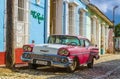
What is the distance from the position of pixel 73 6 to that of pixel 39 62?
42.4ft

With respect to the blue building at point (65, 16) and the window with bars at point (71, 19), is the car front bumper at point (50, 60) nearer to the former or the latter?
the blue building at point (65, 16)

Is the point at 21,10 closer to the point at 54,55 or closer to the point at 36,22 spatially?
the point at 36,22

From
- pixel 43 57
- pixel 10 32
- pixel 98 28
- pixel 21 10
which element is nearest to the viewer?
pixel 10 32

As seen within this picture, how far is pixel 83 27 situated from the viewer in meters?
30.4

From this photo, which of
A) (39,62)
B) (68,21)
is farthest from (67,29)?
(39,62)

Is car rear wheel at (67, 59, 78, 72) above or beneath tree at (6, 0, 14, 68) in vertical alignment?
beneath

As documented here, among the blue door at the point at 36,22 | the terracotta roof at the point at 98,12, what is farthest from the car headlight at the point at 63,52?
the terracotta roof at the point at 98,12

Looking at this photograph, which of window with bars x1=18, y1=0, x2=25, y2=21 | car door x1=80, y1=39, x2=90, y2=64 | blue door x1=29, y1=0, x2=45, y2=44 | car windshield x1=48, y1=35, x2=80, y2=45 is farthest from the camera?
blue door x1=29, y1=0, x2=45, y2=44

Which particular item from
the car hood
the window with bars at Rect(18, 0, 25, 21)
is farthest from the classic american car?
the window with bars at Rect(18, 0, 25, 21)

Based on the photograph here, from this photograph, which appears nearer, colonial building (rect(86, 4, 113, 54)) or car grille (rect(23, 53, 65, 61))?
car grille (rect(23, 53, 65, 61))

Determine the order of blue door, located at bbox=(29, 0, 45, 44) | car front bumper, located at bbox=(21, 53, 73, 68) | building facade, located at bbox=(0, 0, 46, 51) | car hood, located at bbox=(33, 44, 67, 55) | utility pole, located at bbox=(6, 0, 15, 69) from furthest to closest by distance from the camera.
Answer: blue door, located at bbox=(29, 0, 45, 44)
building facade, located at bbox=(0, 0, 46, 51)
car hood, located at bbox=(33, 44, 67, 55)
car front bumper, located at bbox=(21, 53, 73, 68)
utility pole, located at bbox=(6, 0, 15, 69)

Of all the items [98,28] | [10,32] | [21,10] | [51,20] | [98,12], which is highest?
[98,12]

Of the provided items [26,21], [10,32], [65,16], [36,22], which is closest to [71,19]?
[65,16]

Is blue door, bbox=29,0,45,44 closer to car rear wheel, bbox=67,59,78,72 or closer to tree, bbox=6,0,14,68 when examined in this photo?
car rear wheel, bbox=67,59,78,72
